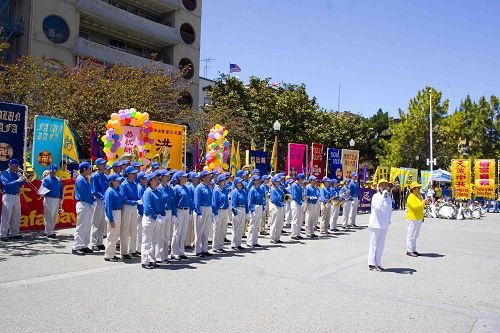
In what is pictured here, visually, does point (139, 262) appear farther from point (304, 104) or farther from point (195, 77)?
point (195, 77)

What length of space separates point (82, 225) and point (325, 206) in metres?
8.48

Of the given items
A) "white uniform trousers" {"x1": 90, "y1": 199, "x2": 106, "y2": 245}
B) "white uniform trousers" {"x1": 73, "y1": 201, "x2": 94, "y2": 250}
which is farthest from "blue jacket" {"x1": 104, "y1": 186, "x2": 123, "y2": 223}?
"white uniform trousers" {"x1": 90, "y1": 199, "x2": 106, "y2": 245}

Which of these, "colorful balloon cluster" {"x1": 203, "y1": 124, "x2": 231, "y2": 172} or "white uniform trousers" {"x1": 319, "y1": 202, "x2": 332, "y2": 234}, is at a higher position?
"colorful balloon cluster" {"x1": 203, "y1": 124, "x2": 231, "y2": 172}

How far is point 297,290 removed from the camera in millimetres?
7238

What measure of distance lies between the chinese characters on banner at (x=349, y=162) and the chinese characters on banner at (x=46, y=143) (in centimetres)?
1400

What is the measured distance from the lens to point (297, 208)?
13766mm

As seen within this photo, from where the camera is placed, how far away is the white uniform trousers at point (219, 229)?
10836 mm

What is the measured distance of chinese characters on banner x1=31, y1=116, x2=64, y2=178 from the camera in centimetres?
1312

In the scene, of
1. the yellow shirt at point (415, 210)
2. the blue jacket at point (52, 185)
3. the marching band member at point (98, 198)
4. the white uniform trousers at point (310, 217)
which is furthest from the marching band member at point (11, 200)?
the yellow shirt at point (415, 210)

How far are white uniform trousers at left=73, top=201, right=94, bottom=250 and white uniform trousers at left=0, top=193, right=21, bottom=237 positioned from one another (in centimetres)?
257

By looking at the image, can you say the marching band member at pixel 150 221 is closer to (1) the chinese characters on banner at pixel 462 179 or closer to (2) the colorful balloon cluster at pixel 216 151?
(2) the colorful balloon cluster at pixel 216 151

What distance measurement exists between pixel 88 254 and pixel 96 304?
406 cm

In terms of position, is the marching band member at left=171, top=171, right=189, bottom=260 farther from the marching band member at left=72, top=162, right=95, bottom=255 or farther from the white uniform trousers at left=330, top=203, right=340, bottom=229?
the white uniform trousers at left=330, top=203, right=340, bottom=229

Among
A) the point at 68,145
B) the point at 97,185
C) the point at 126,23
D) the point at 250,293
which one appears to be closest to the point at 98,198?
the point at 97,185
